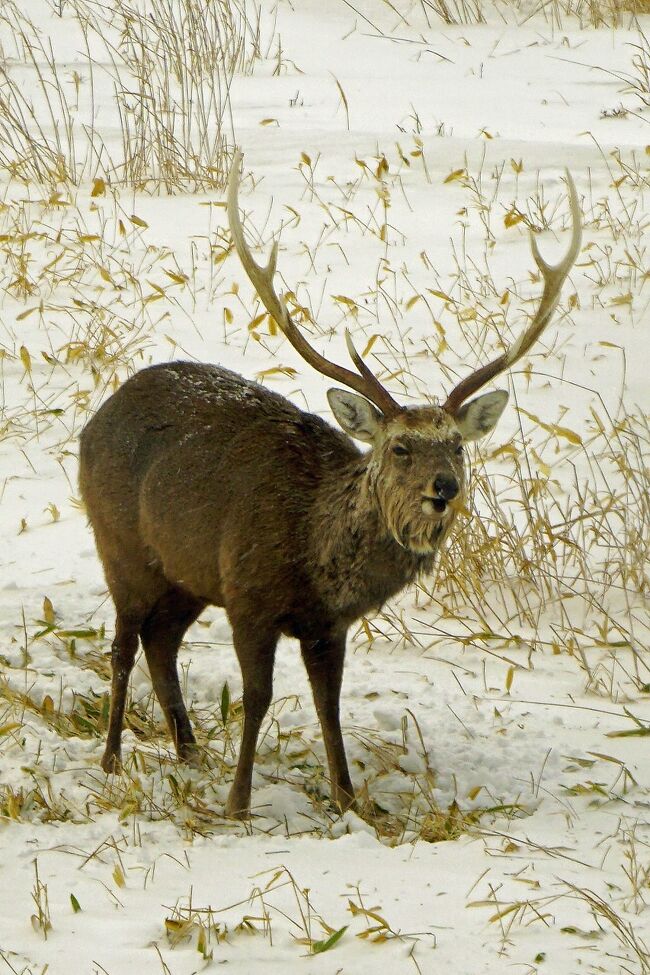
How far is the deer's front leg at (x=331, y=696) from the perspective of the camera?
474 cm

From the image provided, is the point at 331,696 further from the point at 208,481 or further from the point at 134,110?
the point at 134,110

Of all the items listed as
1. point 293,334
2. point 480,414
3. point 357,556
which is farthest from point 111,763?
point 480,414

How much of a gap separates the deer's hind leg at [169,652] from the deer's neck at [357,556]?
0.86 meters

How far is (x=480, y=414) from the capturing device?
187 inches

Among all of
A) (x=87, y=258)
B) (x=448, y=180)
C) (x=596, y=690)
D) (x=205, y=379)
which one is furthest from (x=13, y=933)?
(x=448, y=180)

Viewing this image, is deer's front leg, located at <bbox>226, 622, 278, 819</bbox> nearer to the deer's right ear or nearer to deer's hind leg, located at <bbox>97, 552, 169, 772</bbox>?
deer's hind leg, located at <bbox>97, 552, 169, 772</bbox>

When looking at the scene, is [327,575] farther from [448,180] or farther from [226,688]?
[448,180]

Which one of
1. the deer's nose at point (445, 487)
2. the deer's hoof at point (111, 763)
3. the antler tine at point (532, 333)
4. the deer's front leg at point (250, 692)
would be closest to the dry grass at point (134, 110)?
the antler tine at point (532, 333)

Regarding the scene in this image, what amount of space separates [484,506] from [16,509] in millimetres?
2424

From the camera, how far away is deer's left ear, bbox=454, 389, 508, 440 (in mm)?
4699

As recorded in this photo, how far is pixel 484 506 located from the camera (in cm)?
692

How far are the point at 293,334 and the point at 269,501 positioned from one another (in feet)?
2.06

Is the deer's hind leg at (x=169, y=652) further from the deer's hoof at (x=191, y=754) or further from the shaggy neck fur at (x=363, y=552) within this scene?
the shaggy neck fur at (x=363, y=552)

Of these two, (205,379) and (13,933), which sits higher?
(205,379)
